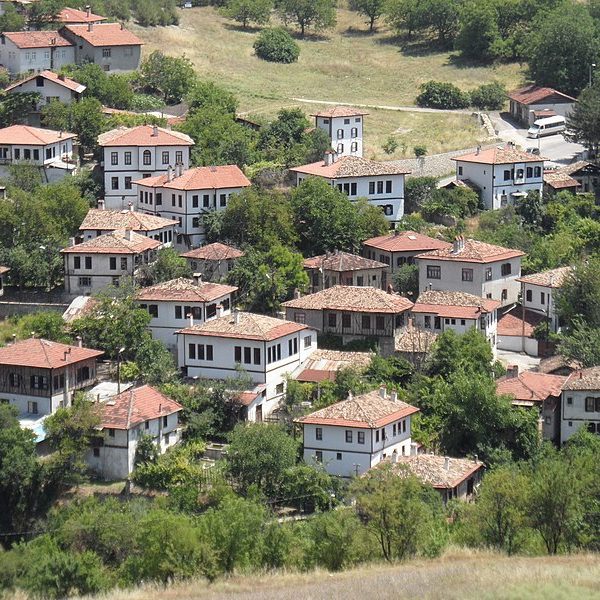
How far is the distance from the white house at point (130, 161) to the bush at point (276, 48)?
33739mm

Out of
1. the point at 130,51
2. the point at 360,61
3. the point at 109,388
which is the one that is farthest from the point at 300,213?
the point at 360,61

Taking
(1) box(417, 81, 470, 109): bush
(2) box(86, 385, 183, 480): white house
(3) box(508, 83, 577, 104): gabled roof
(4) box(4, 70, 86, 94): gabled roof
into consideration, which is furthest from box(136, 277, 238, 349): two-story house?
(1) box(417, 81, 470, 109): bush

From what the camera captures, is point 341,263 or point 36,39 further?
point 36,39

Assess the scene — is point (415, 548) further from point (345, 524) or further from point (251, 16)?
point (251, 16)

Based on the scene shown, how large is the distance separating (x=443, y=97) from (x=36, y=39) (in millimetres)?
24823

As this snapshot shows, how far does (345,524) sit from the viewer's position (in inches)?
2099

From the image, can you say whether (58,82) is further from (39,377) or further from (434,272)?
(39,377)

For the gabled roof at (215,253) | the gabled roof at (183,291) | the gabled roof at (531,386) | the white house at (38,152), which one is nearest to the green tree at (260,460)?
the gabled roof at (531,386)

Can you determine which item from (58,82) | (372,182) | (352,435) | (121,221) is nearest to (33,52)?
(58,82)

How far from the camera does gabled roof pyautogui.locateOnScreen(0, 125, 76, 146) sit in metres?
85.9

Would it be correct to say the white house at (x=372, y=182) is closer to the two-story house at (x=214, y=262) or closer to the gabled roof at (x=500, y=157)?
the gabled roof at (x=500, y=157)

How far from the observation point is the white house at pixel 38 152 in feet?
282

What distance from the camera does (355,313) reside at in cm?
7138

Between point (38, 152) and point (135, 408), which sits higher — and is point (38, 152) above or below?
above
